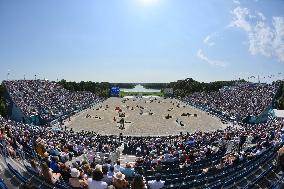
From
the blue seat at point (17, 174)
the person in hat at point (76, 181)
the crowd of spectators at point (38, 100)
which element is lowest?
the crowd of spectators at point (38, 100)

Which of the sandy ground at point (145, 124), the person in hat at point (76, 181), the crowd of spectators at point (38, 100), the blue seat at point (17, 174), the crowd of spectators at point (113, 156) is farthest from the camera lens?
the crowd of spectators at point (38, 100)

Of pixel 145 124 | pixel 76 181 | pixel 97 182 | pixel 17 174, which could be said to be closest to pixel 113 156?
pixel 17 174

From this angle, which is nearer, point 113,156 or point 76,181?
point 76,181

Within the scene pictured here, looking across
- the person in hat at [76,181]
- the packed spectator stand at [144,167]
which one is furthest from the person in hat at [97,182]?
the person in hat at [76,181]

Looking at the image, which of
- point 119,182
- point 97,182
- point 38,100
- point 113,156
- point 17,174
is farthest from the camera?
Answer: point 38,100

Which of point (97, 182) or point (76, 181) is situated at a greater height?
point (97, 182)

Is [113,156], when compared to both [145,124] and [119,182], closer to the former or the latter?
[119,182]

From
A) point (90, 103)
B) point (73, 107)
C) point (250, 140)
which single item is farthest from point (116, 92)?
point (250, 140)

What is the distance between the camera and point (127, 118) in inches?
2281

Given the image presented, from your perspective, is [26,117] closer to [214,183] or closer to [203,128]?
[203,128]

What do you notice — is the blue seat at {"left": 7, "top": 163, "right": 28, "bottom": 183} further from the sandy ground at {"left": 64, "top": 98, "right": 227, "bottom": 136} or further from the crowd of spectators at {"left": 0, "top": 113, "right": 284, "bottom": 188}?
the sandy ground at {"left": 64, "top": 98, "right": 227, "bottom": 136}

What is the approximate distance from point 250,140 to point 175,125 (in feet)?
86.0

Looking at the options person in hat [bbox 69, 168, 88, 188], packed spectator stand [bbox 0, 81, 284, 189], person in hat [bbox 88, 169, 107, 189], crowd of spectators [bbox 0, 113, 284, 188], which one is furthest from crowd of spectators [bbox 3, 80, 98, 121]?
person in hat [bbox 88, 169, 107, 189]

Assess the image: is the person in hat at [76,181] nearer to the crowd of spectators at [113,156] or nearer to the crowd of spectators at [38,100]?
the crowd of spectators at [113,156]
